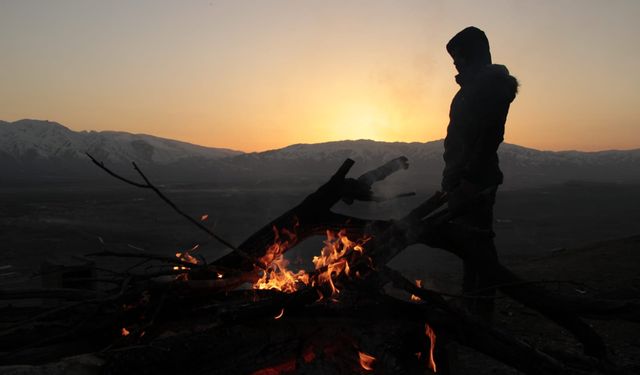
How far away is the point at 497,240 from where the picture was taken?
18375 mm

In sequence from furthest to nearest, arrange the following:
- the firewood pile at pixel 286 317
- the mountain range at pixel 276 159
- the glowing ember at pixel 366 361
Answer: the mountain range at pixel 276 159
the glowing ember at pixel 366 361
the firewood pile at pixel 286 317

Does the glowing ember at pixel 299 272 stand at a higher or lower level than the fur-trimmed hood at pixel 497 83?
lower

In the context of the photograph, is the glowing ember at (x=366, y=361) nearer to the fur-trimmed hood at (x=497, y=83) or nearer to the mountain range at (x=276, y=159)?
the fur-trimmed hood at (x=497, y=83)

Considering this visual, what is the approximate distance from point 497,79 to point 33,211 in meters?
30.6

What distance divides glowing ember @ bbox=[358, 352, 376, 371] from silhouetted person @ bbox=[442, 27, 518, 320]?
1653 mm

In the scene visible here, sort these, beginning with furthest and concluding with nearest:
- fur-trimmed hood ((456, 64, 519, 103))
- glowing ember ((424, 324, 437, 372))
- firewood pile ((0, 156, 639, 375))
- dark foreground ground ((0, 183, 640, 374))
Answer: dark foreground ground ((0, 183, 640, 374)) < fur-trimmed hood ((456, 64, 519, 103)) < glowing ember ((424, 324, 437, 372)) < firewood pile ((0, 156, 639, 375))

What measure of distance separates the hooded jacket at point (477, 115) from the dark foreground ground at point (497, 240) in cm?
155

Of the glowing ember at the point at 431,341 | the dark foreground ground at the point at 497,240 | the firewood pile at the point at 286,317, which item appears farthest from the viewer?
the dark foreground ground at the point at 497,240

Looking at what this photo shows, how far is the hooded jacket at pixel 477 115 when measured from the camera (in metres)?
4.21

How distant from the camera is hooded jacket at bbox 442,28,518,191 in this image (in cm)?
421

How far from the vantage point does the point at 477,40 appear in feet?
15.2

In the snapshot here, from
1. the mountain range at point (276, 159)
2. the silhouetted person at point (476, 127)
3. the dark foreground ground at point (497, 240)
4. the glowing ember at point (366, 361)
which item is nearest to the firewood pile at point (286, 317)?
the glowing ember at point (366, 361)

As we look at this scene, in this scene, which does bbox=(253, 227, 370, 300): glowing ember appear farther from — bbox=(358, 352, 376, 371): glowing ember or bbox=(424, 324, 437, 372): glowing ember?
bbox=(424, 324, 437, 372): glowing ember

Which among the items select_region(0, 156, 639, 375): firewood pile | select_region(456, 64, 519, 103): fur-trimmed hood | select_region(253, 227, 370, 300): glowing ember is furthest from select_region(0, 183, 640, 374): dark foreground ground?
select_region(456, 64, 519, 103): fur-trimmed hood
